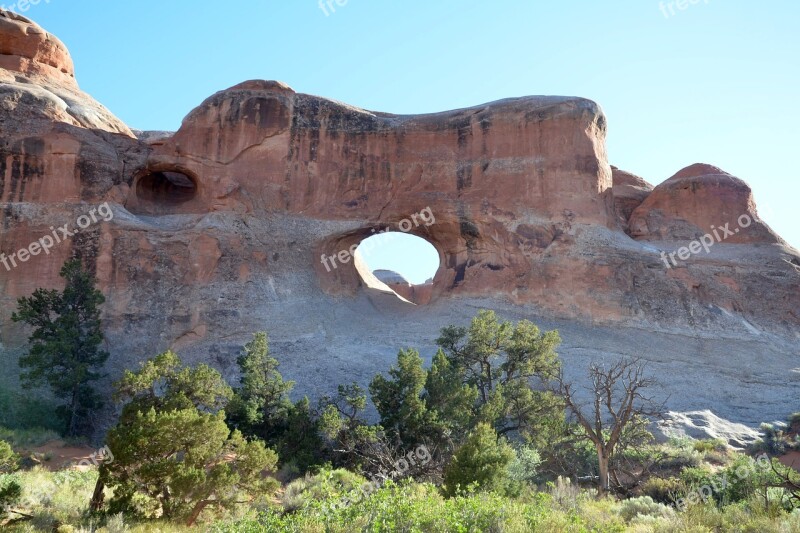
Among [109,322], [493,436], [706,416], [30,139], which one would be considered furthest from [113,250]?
[706,416]

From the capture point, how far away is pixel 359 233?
101 feet

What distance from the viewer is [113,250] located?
2664cm

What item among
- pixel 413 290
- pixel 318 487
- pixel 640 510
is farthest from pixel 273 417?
pixel 413 290

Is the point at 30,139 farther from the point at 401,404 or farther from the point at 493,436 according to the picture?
the point at 493,436

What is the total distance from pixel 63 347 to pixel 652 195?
1134 inches

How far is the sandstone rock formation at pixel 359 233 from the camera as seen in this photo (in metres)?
25.5

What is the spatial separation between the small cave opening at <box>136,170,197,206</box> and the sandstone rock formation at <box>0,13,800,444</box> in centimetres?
13

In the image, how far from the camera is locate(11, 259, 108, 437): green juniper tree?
68.0ft

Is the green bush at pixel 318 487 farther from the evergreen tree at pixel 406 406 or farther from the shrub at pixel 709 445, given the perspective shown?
the shrub at pixel 709 445

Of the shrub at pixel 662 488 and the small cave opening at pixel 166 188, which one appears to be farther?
the small cave opening at pixel 166 188

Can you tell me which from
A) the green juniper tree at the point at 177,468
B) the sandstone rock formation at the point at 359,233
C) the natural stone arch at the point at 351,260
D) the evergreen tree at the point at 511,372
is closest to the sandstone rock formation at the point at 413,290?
the natural stone arch at the point at 351,260

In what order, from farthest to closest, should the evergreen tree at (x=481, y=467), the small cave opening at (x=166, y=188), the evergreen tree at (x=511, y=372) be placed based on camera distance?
the small cave opening at (x=166, y=188) < the evergreen tree at (x=511, y=372) < the evergreen tree at (x=481, y=467)

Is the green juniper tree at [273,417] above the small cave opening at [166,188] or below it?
below

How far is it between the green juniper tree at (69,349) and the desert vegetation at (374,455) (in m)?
0.07
